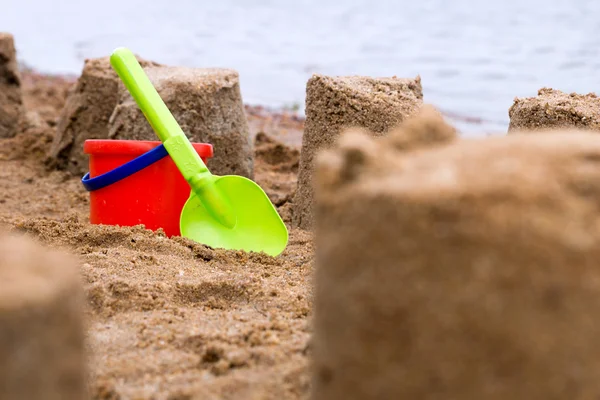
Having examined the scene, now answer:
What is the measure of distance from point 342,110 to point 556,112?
792 millimetres

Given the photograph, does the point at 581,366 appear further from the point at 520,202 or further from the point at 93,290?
the point at 93,290

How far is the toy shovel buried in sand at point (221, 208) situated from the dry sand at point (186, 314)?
4.7 inches

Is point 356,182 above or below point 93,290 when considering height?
above

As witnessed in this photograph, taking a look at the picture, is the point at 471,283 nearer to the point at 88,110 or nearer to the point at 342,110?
the point at 342,110

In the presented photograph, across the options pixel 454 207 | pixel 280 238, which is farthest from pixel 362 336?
pixel 280 238

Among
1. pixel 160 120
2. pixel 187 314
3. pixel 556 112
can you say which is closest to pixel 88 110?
pixel 160 120

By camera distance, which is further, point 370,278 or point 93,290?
point 93,290

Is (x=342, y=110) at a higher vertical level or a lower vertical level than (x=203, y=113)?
higher

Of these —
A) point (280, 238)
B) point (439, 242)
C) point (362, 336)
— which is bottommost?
point (280, 238)

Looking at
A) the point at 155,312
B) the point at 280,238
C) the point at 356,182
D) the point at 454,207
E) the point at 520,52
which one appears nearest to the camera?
the point at 454,207

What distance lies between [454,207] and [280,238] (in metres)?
1.91

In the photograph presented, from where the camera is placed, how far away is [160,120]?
9.34 feet

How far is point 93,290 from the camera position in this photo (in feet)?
6.20

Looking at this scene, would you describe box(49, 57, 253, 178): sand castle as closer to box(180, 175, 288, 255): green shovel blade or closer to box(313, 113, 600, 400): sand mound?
box(180, 175, 288, 255): green shovel blade
